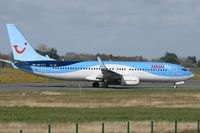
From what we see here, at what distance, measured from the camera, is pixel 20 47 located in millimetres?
69438

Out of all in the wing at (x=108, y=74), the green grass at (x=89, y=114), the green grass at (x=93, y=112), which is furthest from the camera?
the wing at (x=108, y=74)

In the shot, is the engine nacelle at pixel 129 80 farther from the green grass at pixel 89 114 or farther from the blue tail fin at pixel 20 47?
the green grass at pixel 89 114

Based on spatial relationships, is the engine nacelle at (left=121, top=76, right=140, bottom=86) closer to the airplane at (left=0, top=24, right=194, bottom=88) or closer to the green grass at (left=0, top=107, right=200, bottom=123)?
the airplane at (left=0, top=24, right=194, bottom=88)

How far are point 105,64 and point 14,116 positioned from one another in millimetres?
A: 40234

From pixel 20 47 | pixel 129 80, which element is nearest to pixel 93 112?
pixel 129 80

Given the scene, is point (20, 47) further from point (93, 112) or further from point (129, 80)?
point (93, 112)

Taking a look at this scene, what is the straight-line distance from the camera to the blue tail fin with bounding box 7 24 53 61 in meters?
68.6

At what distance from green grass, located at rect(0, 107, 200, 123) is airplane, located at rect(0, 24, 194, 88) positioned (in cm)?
3153

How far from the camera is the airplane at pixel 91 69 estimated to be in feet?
221

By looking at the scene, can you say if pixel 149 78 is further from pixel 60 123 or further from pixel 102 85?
pixel 60 123

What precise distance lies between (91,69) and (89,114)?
3655cm

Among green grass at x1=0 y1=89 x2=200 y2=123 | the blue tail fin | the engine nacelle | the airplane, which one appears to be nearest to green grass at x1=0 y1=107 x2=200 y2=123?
green grass at x1=0 y1=89 x2=200 y2=123

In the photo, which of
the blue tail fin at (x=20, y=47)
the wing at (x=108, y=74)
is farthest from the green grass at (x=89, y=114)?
the blue tail fin at (x=20, y=47)

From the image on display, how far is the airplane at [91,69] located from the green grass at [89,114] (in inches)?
1241
